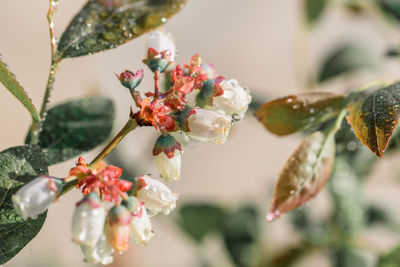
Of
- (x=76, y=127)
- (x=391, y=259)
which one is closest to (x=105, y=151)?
(x=76, y=127)

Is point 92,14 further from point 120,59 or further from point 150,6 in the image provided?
point 120,59

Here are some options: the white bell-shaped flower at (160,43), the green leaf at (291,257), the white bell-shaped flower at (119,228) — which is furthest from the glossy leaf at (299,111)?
the green leaf at (291,257)

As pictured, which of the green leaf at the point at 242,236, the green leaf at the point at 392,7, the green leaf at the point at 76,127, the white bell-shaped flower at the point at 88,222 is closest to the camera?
the white bell-shaped flower at the point at 88,222

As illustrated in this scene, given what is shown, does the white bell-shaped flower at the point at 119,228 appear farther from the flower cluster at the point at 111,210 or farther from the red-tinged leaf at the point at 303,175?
the red-tinged leaf at the point at 303,175

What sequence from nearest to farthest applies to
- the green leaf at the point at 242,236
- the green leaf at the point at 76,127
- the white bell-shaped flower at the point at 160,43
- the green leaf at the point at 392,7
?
1. the white bell-shaped flower at the point at 160,43
2. the green leaf at the point at 76,127
3. the green leaf at the point at 392,7
4. the green leaf at the point at 242,236

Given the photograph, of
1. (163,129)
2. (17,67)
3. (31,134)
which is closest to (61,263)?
(17,67)

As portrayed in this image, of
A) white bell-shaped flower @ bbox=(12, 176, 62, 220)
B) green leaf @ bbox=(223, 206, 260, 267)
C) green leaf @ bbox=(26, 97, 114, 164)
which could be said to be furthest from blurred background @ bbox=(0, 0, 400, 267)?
white bell-shaped flower @ bbox=(12, 176, 62, 220)

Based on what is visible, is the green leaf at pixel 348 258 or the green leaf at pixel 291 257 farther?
the green leaf at pixel 291 257
